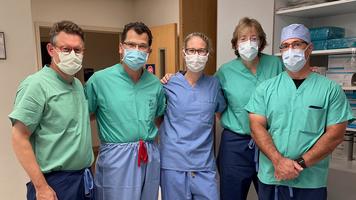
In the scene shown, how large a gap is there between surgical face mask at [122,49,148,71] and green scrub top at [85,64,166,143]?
0.21 feet

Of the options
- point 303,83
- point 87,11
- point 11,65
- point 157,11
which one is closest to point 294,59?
point 303,83

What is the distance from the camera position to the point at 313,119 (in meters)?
1.37

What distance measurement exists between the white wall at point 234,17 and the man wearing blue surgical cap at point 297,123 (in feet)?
2.45

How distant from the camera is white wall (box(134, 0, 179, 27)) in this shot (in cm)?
370

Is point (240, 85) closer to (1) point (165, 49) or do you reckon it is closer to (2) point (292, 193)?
(2) point (292, 193)

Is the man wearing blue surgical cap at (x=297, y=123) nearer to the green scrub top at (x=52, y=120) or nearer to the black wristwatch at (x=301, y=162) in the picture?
the black wristwatch at (x=301, y=162)

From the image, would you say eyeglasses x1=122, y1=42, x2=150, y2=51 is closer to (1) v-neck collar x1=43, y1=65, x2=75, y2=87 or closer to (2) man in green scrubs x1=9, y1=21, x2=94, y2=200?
(2) man in green scrubs x1=9, y1=21, x2=94, y2=200

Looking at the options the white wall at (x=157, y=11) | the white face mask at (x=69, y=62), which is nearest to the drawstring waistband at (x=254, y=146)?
the white face mask at (x=69, y=62)

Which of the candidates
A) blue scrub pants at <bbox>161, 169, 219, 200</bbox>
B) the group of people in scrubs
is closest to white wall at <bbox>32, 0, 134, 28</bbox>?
the group of people in scrubs

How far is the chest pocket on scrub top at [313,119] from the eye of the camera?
1364 mm

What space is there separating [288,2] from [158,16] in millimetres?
2094

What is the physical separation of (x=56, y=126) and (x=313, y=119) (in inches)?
44.5

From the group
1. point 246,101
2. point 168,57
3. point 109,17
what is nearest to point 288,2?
point 246,101

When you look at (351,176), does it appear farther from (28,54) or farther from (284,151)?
(28,54)
